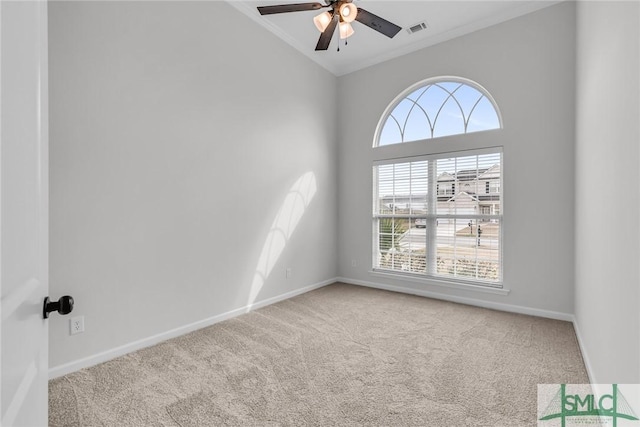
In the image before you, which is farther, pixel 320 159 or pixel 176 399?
pixel 320 159

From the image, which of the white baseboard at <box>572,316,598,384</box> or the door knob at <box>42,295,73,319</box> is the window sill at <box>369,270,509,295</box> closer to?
the white baseboard at <box>572,316,598,384</box>

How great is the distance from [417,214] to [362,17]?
7.97 feet

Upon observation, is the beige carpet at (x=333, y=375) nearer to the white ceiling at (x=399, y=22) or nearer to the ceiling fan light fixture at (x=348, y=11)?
the ceiling fan light fixture at (x=348, y=11)

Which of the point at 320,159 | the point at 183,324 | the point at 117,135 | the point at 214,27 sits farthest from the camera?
the point at 320,159

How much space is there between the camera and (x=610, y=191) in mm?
1505

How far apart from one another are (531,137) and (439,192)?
1.09 metres

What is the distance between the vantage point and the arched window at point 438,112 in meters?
3.51

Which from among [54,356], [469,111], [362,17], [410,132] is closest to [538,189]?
[469,111]

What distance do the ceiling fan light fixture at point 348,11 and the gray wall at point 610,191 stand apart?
149cm

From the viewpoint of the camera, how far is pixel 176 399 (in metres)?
1.79

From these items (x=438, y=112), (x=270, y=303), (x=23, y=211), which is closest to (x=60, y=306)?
(x=23, y=211)

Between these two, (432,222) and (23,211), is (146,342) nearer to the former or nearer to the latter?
(23,211)

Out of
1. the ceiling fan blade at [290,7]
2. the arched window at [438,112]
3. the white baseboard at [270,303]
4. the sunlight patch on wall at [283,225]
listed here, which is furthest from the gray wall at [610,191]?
the sunlight patch on wall at [283,225]

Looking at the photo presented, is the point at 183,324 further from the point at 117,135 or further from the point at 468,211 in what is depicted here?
the point at 468,211
